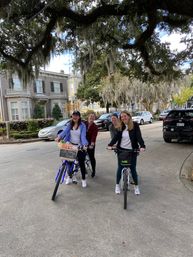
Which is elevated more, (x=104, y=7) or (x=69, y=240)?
(x=104, y=7)

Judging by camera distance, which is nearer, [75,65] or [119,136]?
[119,136]

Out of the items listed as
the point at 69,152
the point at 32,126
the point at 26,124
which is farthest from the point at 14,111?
the point at 69,152

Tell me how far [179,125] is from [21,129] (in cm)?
1217

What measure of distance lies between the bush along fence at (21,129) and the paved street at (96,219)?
32.6ft

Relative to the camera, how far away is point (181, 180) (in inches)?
205

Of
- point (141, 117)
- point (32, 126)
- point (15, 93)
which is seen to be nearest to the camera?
point (32, 126)

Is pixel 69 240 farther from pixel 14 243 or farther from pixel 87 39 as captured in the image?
pixel 87 39

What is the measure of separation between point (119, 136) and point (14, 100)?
74.9ft

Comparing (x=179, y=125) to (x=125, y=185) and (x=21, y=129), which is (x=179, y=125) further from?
(x=21, y=129)

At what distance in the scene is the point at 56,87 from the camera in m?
30.3

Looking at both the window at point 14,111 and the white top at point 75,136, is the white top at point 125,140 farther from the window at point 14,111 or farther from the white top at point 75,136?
the window at point 14,111

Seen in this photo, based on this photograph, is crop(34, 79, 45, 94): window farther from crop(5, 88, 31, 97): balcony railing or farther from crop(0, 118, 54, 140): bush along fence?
crop(0, 118, 54, 140): bush along fence

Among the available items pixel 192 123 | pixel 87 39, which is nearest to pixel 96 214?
pixel 87 39

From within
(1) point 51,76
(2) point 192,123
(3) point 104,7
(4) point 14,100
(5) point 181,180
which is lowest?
(5) point 181,180
